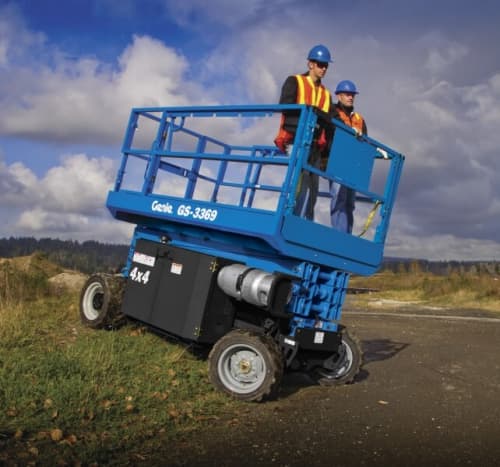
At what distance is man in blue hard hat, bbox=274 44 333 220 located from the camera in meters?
6.46

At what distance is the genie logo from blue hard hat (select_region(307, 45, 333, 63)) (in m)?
2.34

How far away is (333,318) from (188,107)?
9.87ft

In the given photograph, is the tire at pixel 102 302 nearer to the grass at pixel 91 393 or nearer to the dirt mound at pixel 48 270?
the grass at pixel 91 393

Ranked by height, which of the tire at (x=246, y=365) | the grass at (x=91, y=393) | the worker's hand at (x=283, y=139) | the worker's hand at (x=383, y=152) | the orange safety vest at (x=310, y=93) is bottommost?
the grass at (x=91, y=393)

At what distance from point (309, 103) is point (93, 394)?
12.5 ft

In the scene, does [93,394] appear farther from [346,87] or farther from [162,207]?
[346,87]

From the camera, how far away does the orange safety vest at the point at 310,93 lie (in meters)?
6.71

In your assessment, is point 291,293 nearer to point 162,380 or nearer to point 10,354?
point 162,380

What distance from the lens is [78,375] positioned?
5816 mm

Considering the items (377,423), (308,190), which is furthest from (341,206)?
(377,423)

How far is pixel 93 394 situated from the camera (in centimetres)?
540

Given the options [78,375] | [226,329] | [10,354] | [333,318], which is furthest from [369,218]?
[10,354]

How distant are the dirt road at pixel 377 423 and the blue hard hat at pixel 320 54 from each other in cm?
372

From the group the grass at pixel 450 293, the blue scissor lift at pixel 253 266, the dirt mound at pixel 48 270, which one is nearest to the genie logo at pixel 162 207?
the blue scissor lift at pixel 253 266
